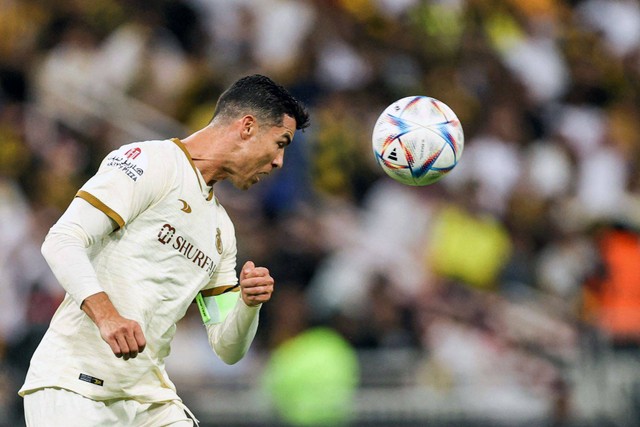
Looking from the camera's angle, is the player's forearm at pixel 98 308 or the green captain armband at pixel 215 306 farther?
the green captain armband at pixel 215 306

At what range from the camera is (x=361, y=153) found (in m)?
11.8

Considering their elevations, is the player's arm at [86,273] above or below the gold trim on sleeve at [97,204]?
below

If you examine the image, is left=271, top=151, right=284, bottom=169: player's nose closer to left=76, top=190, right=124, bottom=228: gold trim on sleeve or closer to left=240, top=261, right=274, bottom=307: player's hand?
left=240, top=261, right=274, bottom=307: player's hand

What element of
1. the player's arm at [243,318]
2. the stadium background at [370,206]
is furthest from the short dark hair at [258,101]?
the stadium background at [370,206]

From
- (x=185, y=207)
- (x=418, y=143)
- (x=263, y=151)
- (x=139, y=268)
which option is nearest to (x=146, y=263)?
(x=139, y=268)

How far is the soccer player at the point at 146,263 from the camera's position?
4.69 m

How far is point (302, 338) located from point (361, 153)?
2381 mm

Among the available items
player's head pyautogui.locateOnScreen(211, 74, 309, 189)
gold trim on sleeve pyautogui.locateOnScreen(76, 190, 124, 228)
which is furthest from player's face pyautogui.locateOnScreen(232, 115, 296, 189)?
gold trim on sleeve pyautogui.locateOnScreen(76, 190, 124, 228)

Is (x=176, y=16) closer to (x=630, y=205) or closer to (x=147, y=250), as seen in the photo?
(x=630, y=205)

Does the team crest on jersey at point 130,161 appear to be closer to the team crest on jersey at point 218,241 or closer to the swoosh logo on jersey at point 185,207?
the swoosh logo on jersey at point 185,207

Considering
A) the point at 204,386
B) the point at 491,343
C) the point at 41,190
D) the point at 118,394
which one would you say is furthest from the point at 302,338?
the point at 118,394

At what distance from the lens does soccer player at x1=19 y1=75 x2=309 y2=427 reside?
15.4 feet

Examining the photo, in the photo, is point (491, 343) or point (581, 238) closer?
point (491, 343)

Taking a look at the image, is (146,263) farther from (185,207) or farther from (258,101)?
(258,101)
